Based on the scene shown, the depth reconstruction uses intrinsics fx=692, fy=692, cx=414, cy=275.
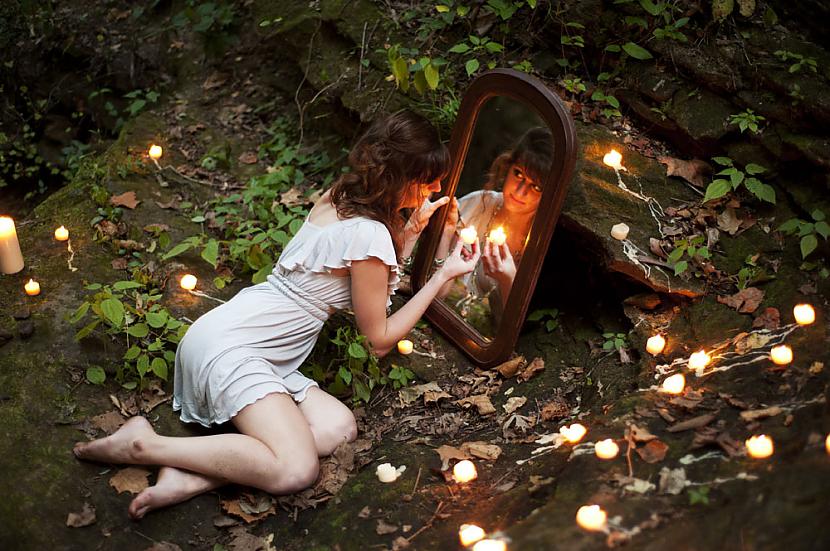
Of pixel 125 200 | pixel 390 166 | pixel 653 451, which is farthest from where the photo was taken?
pixel 125 200

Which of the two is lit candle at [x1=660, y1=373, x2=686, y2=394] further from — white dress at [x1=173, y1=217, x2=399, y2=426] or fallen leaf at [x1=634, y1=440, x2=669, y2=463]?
white dress at [x1=173, y1=217, x2=399, y2=426]

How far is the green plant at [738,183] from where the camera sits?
11.7ft

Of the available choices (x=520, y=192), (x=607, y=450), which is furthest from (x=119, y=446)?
(x=520, y=192)

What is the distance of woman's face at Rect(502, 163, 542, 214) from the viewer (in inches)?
136

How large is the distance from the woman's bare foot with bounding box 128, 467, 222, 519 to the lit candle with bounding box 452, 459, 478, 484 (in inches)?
42.0

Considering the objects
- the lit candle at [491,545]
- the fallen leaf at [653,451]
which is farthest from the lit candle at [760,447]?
the lit candle at [491,545]

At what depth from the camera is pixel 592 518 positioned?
2.42 meters

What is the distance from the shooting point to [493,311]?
12.3 feet

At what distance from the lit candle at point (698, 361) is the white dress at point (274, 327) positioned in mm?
1440

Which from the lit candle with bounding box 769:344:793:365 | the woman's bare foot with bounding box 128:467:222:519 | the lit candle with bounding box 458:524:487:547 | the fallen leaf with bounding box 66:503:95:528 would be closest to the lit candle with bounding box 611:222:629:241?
the lit candle with bounding box 769:344:793:365

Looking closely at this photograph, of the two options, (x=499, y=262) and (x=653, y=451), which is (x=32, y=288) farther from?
(x=653, y=451)

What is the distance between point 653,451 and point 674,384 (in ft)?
1.44

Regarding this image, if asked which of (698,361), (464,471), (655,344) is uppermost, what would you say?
(698,361)

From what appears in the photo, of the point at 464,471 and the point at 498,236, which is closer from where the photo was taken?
the point at 464,471
